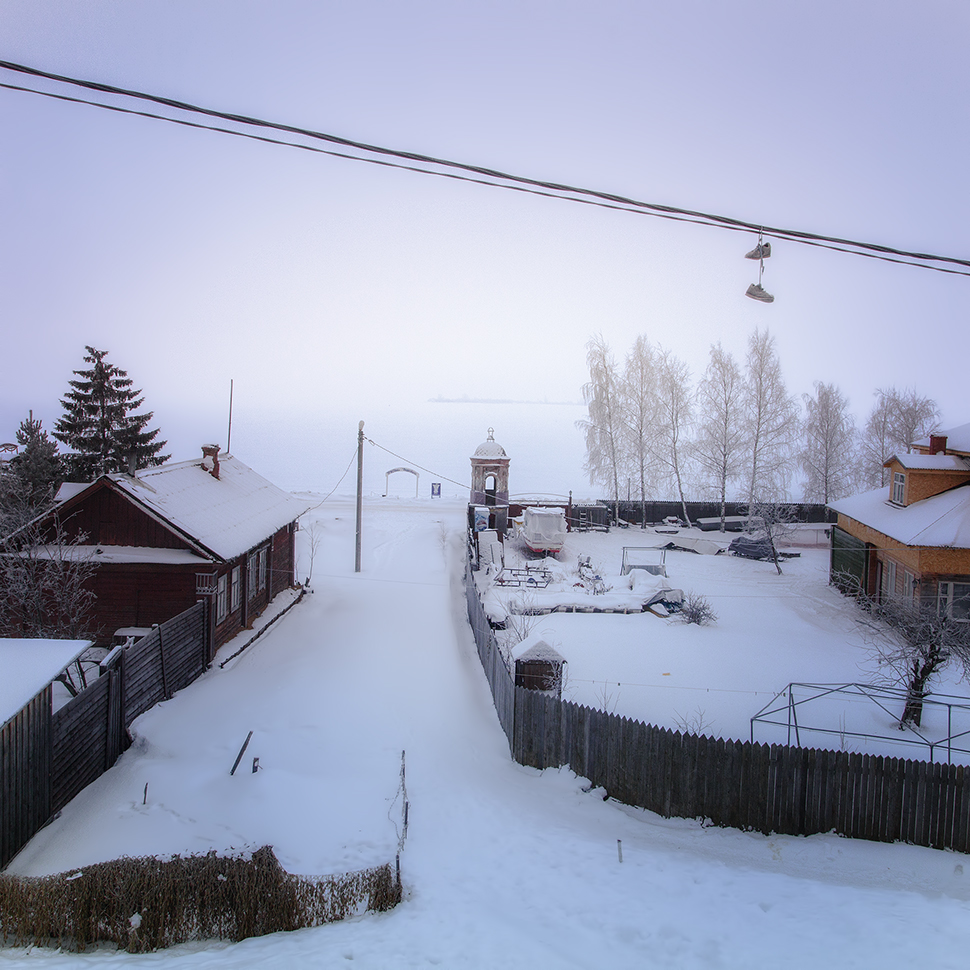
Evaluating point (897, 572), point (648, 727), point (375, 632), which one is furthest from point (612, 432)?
point (648, 727)

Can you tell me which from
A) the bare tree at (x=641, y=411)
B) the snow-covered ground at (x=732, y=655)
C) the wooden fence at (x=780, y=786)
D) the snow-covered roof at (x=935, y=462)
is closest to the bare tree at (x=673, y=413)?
the bare tree at (x=641, y=411)

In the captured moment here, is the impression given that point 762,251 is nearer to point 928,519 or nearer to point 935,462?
point 928,519

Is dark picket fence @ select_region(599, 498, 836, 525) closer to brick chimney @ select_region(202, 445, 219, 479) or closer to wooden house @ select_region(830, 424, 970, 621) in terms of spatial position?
wooden house @ select_region(830, 424, 970, 621)

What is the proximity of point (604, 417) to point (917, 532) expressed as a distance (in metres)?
24.3

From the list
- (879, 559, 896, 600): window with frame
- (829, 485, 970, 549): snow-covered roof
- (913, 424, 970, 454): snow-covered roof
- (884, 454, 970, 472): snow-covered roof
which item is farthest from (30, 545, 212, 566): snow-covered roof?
(913, 424, 970, 454): snow-covered roof

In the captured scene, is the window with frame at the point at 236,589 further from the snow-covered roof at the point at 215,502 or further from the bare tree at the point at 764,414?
the bare tree at the point at 764,414

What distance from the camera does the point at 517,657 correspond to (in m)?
10.9

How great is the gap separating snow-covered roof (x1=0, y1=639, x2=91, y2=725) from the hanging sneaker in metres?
8.84

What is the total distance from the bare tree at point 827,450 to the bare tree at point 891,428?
1.17 meters

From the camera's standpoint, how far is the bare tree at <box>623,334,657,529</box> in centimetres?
4028

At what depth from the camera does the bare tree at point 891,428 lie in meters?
41.8

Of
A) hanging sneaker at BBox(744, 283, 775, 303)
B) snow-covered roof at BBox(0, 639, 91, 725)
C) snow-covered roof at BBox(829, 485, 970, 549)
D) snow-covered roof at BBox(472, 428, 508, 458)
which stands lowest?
snow-covered roof at BBox(0, 639, 91, 725)

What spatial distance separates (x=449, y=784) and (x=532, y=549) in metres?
19.3

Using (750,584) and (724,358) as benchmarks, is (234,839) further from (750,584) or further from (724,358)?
(724,358)
